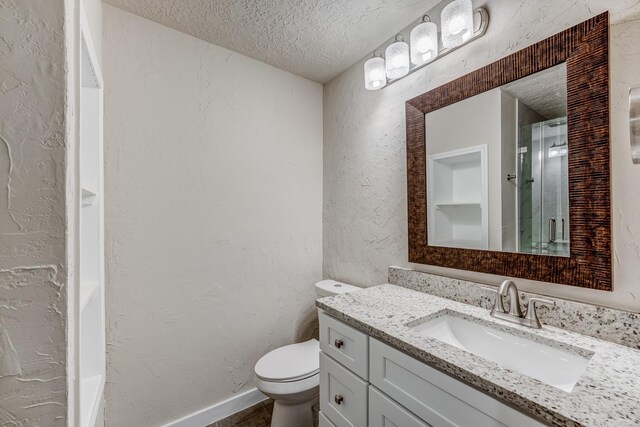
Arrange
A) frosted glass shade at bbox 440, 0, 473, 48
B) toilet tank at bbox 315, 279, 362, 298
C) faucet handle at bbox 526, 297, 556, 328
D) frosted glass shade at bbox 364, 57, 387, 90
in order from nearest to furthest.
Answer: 1. faucet handle at bbox 526, 297, 556, 328
2. frosted glass shade at bbox 440, 0, 473, 48
3. frosted glass shade at bbox 364, 57, 387, 90
4. toilet tank at bbox 315, 279, 362, 298

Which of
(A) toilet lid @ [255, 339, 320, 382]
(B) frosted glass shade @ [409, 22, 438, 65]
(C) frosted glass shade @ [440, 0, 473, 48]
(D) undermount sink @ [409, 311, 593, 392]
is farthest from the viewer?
(A) toilet lid @ [255, 339, 320, 382]

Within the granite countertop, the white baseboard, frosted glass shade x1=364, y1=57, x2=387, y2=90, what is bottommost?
the white baseboard

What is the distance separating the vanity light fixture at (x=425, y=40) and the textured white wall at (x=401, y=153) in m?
0.07

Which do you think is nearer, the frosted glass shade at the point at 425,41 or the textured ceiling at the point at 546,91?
the textured ceiling at the point at 546,91

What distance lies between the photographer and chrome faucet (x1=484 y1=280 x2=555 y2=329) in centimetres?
93

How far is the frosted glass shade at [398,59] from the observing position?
1393mm

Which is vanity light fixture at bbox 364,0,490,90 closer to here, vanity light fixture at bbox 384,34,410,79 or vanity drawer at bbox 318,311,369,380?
vanity light fixture at bbox 384,34,410,79

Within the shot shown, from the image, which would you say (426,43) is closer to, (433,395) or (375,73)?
(375,73)

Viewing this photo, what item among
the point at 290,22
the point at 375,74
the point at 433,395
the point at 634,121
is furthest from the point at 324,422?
the point at 290,22

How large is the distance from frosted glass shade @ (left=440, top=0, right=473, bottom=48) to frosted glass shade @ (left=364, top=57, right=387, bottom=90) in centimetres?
37

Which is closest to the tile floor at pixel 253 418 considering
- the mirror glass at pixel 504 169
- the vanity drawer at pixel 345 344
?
the vanity drawer at pixel 345 344

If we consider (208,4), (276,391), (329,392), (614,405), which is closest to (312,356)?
(276,391)

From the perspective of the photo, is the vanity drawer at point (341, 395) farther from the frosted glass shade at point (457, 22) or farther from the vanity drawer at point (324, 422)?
the frosted glass shade at point (457, 22)

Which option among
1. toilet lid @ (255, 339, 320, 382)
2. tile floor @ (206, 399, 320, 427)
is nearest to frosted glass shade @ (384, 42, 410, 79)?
toilet lid @ (255, 339, 320, 382)
